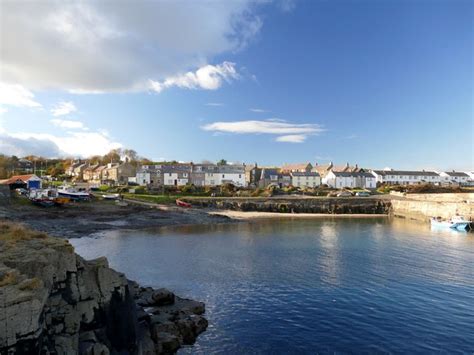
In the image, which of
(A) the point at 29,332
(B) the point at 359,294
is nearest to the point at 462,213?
(B) the point at 359,294

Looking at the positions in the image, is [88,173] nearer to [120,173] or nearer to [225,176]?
[120,173]

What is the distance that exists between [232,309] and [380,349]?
7771mm

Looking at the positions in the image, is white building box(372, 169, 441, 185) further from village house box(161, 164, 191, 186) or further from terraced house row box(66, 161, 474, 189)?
village house box(161, 164, 191, 186)

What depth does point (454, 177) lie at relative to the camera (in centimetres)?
14438

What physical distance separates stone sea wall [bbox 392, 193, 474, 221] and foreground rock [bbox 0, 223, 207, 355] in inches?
2536

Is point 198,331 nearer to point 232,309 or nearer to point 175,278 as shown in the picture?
point 232,309

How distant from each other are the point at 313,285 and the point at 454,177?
479ft

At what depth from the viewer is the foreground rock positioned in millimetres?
9289

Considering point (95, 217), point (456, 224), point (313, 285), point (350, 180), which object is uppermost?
point (350, 180)

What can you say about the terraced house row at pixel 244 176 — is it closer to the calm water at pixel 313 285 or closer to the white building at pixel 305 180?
the white building at pixel 305 180

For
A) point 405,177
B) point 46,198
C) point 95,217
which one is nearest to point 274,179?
point 405,177

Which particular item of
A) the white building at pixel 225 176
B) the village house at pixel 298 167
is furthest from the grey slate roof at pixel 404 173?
the white building at pixel 225 176

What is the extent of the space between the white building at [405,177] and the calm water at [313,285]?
91.4 m

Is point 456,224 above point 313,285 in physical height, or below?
above
